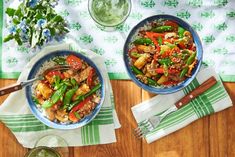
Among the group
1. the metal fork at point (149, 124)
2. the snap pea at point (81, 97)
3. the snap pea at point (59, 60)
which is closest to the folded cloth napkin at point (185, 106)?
the metal fork at point (149, 124)

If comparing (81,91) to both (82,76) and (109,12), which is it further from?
(109,12)

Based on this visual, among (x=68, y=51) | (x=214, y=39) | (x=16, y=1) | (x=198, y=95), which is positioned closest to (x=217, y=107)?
(x=198, y=95)

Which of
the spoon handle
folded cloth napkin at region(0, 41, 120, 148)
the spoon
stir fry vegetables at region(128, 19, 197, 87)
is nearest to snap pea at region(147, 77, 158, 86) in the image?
stir fry vegetables at region(128, 19, 197, 87)

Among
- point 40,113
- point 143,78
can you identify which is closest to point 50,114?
point 40,113

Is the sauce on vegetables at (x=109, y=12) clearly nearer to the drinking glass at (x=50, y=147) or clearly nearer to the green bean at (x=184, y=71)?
the green bean at (x=184, y=71)

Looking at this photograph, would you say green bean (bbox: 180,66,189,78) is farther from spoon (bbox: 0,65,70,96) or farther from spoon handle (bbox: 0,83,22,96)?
spoon handle (bbox: 0,83,22,96)

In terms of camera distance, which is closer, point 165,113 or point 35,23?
point 35,23
